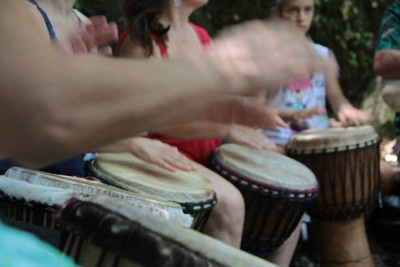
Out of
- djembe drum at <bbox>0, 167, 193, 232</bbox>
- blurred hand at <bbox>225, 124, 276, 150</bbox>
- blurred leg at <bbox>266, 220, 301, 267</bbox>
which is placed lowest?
blurred leg at <bbox>266, 220, 301, 267</bbox>

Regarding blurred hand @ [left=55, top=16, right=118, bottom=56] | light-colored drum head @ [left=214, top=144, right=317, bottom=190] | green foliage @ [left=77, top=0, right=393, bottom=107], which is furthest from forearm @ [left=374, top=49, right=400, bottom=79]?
green foliage @ [left=77, top=0, right=393, bottom=107]

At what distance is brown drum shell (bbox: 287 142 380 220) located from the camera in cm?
268

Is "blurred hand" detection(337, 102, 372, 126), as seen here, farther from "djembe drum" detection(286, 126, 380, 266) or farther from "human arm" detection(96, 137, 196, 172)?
"human arm" detection(96, 137, 196, 172)

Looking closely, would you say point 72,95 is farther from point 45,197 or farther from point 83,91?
point 45,197

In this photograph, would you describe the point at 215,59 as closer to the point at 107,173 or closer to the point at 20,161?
the point at 20,161

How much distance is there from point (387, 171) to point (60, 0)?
224 centimetres

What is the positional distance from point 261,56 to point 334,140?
6.24 feet

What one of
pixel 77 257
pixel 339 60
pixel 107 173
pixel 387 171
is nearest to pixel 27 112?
pixel 77 257

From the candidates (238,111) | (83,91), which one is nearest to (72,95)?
(83,91)

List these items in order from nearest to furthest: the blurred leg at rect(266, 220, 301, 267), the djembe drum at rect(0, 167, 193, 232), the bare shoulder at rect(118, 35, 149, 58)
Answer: the djembe drum at rect(0, 167, 193, 232) < the bare shoulder at rect(118, 35, 149, 58) < the blurred leg at rect(266, 220, 301, 267)

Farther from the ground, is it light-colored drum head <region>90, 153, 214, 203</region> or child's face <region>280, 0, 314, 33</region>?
child's face <region>280, 0, 314, 33</region>

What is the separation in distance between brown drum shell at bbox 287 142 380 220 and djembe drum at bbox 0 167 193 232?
5.14 ft

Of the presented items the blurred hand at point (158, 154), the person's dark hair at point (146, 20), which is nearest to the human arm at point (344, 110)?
the person's dark hair at point (146, 20)

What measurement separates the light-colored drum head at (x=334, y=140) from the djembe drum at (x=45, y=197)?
1524 millimetres
